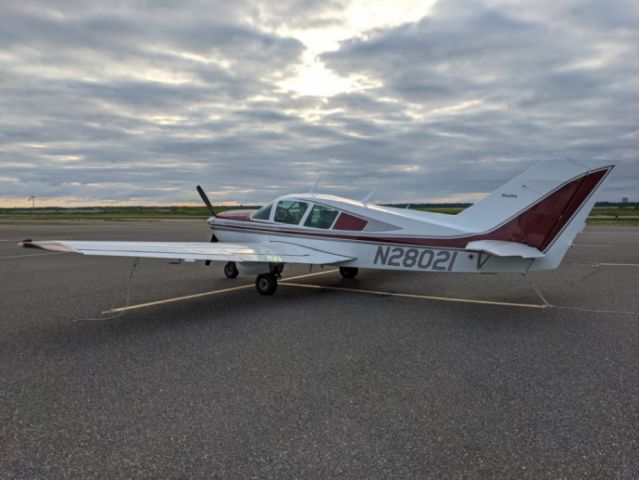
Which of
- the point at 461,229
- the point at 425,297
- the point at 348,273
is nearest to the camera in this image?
the point at 461,229

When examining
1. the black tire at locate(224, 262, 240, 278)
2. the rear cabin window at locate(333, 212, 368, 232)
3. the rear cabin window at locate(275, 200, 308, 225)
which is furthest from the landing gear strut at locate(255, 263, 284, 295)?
the black tire at locate(224, 262, 240, 278)

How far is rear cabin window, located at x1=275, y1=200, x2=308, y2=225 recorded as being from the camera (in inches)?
439

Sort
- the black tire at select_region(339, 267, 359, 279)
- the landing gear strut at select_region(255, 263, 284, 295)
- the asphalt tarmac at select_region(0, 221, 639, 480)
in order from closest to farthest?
the asphalt tarmac at select_region(0, 221, 639, 480) → the landing gear strut at select_region(255, 263, 284, 295) → the black tire at select_region(339, 267, 359, 279)

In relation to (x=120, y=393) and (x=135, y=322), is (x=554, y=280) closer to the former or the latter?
(x=135, y=322)

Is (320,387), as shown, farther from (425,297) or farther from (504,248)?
(425,297)

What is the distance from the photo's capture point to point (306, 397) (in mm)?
4500

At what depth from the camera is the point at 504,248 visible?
8.13m

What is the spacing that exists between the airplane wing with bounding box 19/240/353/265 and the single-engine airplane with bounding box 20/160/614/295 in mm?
20

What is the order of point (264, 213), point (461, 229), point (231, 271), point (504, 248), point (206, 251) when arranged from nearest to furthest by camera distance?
point (504, 248) → point (461, 229) → point (206, 251) → point (264, 213) → point (231, 271)

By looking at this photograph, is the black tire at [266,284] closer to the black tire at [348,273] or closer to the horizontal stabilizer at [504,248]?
the black tire at [348,273]

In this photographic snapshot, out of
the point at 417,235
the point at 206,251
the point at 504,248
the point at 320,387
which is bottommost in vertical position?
the point at 320,387

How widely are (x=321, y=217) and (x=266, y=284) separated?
6.92 feet

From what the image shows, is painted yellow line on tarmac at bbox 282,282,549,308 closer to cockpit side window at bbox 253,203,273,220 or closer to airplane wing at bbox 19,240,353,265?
airplane wing at bbox 19,240,353,265

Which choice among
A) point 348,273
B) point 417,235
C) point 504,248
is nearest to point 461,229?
point 417,235
